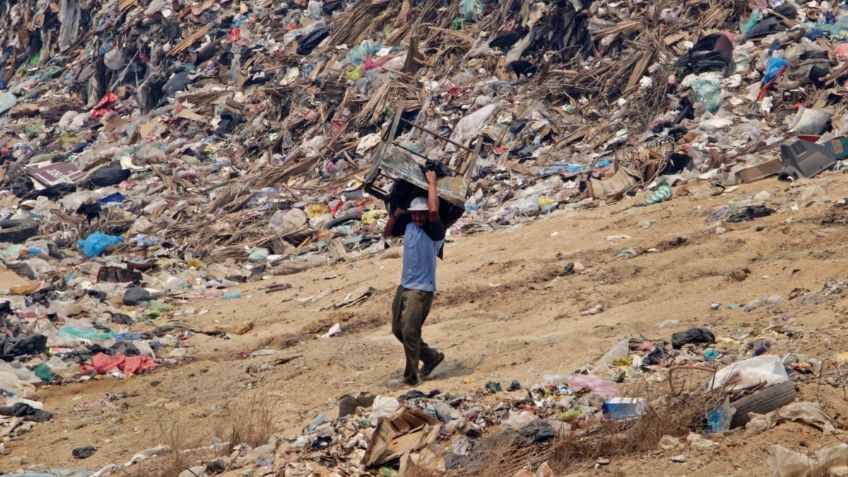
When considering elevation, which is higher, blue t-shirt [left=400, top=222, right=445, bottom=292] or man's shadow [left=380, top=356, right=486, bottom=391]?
blue t-shirt [left=400, top=222, right=445, bottom=292]

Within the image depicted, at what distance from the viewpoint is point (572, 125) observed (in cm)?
1262

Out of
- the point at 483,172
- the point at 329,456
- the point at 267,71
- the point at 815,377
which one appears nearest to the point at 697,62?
the point at 483,172

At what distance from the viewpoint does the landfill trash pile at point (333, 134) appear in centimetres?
982

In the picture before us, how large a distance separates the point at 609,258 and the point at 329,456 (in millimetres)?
4353

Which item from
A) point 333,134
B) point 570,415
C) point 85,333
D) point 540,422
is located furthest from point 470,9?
point 540,422

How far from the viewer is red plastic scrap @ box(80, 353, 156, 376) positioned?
763 centimetres

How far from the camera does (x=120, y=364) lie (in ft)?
25.3

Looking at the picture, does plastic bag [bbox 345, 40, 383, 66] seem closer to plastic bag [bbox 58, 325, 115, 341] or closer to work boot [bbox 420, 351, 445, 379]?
plastic bag [bbox 58, 325, 115, 341]

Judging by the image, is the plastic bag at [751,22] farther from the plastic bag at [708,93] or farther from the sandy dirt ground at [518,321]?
the sandy dirt ground at [518,321]

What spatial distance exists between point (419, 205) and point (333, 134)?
865cm

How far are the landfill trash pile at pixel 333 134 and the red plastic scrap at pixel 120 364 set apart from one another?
0.05 feet

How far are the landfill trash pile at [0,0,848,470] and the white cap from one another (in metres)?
1.42

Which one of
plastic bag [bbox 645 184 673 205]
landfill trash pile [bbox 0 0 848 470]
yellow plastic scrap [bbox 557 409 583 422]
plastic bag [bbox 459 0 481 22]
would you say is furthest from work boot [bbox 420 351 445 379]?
plastic bag [bbox 459 0 481 22]

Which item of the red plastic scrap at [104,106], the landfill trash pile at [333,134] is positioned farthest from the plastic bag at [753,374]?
the red plastic scrap at [104,106]
